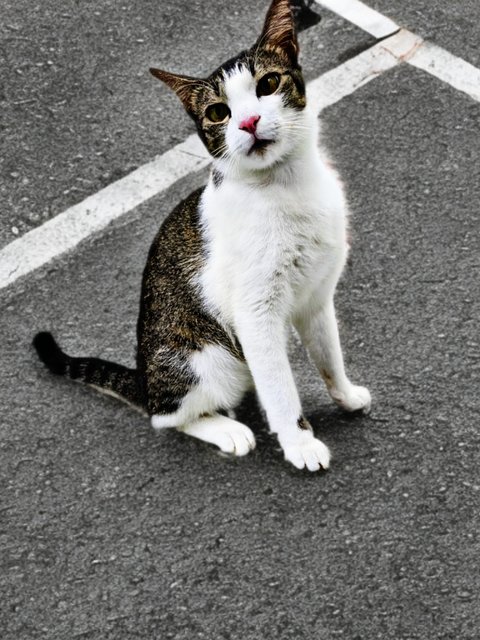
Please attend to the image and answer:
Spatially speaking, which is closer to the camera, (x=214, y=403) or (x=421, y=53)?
(x=214, y=403)

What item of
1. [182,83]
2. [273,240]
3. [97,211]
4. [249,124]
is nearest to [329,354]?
[273,240]

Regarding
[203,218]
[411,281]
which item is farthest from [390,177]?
[203,218]

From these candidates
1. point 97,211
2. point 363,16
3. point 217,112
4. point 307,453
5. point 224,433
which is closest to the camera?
point 217,112

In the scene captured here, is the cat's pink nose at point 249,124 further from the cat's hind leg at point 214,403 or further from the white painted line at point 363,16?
the white painted line at point 363,16

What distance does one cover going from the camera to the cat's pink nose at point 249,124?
2.93 m

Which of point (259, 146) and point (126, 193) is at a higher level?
point (259, 146)

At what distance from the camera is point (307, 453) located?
137 inches

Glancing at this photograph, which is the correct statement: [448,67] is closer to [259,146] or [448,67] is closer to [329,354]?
[329,354]

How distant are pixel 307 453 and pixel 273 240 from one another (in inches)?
31.3

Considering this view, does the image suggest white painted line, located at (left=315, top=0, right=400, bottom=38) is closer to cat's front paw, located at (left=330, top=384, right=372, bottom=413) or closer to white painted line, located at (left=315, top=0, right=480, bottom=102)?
white painted line, located at (left=315, top=0, right=480, bottom=102)

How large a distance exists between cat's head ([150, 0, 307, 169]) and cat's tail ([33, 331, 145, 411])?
991 millimetres

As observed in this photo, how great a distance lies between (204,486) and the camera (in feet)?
11.7

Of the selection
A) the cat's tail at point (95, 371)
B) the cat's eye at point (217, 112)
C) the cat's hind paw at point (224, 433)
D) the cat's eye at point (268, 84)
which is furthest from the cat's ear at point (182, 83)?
the cat's hind paw at point (224, 433)

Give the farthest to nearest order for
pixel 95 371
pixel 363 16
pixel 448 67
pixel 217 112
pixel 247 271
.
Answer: pixel 363 16 < pixel 448 67 < pixel 95 371 < pixel 247 271 < pixel 217 112
